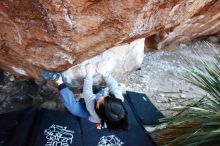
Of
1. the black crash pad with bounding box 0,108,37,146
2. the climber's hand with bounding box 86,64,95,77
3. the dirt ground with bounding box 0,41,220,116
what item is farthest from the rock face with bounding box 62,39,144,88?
the black crash pad with bounding box 0,108,37,146

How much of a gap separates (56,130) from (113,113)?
1.92 feet

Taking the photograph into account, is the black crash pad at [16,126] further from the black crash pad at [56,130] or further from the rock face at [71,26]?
Answer: the rock face at [71,26]

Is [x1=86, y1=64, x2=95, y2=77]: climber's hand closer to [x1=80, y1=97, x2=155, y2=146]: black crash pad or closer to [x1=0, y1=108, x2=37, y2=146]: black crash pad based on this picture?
[x1=80, y1=97, x2=155, y2=146]: black crash pad

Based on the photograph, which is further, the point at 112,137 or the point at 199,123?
the point at 112,137

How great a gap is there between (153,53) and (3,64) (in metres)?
1.87

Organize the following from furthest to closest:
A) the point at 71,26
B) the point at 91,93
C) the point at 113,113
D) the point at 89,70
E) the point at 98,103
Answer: the point at 89,70
the point at 91,93
the point at 98,103
the point at 113,113
the point at 71,26

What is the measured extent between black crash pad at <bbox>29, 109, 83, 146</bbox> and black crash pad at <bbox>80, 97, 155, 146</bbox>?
6 centimetres

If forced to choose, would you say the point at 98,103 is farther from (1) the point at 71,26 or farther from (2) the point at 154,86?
(2) the point at 154,86

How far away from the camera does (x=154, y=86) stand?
322cm

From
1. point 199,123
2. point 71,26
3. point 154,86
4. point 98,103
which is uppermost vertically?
point 154,86

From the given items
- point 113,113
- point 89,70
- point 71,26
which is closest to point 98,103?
point 113,113

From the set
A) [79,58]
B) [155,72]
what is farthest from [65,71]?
[155,72]

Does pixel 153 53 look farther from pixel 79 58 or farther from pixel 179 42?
pixel 79 58

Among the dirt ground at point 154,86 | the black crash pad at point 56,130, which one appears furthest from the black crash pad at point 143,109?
the black crash pad at point 56,130
